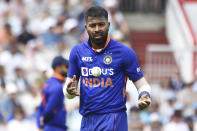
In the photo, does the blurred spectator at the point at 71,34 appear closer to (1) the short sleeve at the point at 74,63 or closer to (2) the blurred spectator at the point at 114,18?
(2) the blurred spectator at the point at 114,18

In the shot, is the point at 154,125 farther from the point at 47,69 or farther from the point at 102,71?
the point at 102,71

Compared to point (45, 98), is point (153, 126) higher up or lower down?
lower down

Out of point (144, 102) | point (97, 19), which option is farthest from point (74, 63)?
point (144, 102)

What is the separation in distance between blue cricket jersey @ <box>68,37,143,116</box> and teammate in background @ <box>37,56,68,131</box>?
9.17 ft

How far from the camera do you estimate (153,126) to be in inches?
551

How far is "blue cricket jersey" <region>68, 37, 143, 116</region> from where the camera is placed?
7.26 meters

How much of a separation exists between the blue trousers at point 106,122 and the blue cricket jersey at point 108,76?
0.20ft

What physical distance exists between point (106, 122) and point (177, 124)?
7.10 m

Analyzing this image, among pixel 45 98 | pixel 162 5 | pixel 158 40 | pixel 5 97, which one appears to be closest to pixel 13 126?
pixel 5 97

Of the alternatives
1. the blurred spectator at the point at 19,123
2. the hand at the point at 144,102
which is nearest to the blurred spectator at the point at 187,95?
the blurred spectator at the point at 19,123

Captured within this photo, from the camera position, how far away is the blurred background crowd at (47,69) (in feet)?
46.2

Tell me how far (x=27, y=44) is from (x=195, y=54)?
15.0 ft

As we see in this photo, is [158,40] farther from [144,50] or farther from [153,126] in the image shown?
[153,126]

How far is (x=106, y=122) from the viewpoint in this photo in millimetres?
7270
